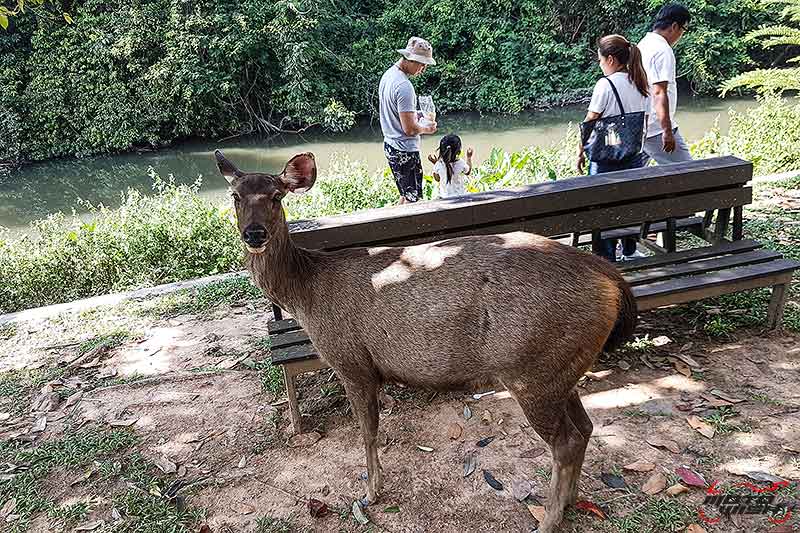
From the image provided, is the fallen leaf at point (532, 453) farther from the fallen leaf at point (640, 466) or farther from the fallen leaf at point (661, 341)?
the fallen leaf at point (661, 341)

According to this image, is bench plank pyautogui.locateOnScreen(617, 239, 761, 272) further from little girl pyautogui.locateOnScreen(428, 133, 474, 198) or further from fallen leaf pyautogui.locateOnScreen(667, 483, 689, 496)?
little girl pyautogui.locateOnScreen(428, 133, 474, 198)

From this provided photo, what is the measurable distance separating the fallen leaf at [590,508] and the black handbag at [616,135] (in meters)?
2.84

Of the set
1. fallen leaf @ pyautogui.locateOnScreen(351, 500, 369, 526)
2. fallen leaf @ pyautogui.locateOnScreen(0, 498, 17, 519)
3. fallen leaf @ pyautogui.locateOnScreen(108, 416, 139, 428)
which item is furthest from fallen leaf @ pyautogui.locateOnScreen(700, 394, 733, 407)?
fallen leaf @ pyautogui.locateOnScreen(0, 498, 17, 519)

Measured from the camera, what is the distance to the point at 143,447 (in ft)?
13.1

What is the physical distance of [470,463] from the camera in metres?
3.56

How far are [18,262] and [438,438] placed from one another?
6021mm

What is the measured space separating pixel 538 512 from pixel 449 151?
145 inches

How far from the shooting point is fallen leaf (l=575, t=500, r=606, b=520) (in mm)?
3107

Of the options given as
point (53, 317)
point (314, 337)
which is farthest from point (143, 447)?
point (53, 317)

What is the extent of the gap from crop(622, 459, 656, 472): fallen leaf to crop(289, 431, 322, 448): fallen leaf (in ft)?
6.10

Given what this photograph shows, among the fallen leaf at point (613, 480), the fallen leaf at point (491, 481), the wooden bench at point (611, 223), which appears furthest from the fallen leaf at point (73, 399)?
the fallen leaf at point (613, 480)

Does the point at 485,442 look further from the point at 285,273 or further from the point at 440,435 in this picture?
the point at 285,273

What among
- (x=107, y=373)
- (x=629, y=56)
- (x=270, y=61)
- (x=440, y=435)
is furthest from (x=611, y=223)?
(x=270, y=61)

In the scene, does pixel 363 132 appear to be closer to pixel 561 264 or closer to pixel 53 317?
pixel 53 317
